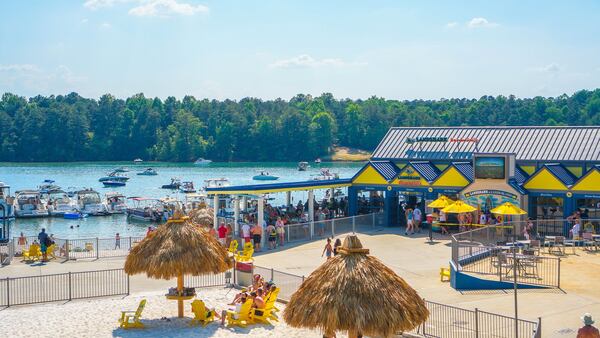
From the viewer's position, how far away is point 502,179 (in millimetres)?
39781

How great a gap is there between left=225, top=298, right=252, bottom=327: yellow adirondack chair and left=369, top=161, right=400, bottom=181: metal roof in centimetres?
2111

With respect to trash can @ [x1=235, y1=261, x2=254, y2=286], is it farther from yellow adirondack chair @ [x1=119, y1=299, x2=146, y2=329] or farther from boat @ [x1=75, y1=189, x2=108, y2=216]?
boat @ [x1=75, y1=189, x2=108, y2=216]

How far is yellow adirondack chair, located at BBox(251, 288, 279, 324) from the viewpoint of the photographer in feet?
78.5

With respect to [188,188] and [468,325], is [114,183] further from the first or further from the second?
[468,325]

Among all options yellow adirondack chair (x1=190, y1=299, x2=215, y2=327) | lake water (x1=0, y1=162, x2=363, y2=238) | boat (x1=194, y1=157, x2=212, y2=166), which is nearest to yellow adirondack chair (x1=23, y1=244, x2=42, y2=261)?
yellow adirondack chair (x1=190, y1=299, x2=215, y2=327)

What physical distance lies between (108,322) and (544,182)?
23.7m

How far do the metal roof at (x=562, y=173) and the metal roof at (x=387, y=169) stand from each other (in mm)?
8162

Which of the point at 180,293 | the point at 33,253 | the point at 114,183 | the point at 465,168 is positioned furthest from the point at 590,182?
the point at 114,183

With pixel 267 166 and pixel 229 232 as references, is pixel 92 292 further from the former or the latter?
pixel 267 166

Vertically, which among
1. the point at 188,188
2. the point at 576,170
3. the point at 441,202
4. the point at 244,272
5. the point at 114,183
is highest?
the point at 576,170

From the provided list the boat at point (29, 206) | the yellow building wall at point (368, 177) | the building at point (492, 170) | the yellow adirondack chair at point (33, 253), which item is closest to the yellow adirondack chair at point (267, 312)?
the yellow adirondack chair at point (33, 253)

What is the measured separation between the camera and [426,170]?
43.7 m

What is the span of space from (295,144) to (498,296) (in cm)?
16571

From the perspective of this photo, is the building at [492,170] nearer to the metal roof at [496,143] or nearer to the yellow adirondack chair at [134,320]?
the metal roof at [496,143]
